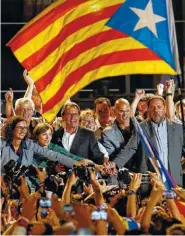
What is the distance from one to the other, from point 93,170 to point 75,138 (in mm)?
1711

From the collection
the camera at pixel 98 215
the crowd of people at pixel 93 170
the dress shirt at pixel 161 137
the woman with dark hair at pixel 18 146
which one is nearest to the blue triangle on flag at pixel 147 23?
the crowd of people at pixel 93 170

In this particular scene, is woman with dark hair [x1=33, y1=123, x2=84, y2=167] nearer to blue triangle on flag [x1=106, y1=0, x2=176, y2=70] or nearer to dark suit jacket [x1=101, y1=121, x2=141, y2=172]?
dark suit jacket [x1=101, y1=121, x2=141, y2=172]

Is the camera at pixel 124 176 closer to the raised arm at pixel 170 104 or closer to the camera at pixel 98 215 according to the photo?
the raised arm at pixel 170 104

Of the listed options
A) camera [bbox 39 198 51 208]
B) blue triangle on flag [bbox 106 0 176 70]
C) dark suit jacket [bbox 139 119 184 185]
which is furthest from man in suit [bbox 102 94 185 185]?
camera [bbox 39 198 51 208]

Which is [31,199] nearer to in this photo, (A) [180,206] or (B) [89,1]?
(A) [180,206]

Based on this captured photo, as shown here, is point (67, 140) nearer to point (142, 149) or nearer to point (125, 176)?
point (142, 149)

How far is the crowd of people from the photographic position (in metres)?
9.75

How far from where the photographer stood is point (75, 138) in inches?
531

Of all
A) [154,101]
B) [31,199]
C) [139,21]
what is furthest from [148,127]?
[31,199]

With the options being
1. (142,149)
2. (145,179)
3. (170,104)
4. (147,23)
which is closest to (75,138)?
(142,149)

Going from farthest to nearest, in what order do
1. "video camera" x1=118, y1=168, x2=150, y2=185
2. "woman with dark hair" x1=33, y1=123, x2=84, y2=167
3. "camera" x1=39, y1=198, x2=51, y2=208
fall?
"woman with dark hair" x1=33, y1=123, x2=84, y2=167 < "video camera" x1=118, y1=168, x2=150, y2=185 < "camera" x1=39, y1=198, x2=51, y2=208

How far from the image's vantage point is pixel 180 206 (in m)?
11.5

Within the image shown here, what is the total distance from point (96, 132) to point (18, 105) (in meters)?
0.98

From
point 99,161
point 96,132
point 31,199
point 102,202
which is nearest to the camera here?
point 31,199
